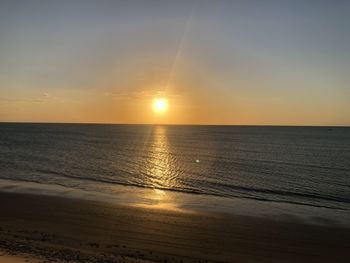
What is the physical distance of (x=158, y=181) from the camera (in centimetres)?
4119

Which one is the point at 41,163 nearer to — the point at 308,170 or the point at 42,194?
the point at 42,194

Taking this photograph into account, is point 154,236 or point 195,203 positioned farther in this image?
point 195,203

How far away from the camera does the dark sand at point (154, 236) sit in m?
16.5

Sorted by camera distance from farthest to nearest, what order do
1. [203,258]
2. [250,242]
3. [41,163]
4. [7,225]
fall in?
[41,163] < [7,225] < [250,242] < [203,258]

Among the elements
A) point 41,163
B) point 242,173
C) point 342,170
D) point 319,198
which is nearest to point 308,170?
point 342,170

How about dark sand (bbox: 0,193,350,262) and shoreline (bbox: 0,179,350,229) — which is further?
shoreline (bbox: 0,179,350,229)

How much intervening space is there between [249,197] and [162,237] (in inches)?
603

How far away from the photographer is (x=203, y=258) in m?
16.5

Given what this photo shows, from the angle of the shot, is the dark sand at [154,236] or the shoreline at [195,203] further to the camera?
the shoreline at [195,203]

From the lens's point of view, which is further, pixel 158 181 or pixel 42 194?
pixel 158 181

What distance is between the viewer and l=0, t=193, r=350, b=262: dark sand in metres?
16.5

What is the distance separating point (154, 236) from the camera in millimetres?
19484

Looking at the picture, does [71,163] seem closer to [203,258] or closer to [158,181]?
[158,181]

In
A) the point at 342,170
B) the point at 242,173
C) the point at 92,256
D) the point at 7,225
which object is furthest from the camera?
the point at 342,170
